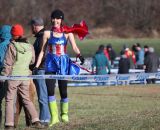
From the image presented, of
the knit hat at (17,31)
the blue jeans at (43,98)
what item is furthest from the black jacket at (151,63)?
the knit hat at (17,31)

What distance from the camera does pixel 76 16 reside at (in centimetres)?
8212

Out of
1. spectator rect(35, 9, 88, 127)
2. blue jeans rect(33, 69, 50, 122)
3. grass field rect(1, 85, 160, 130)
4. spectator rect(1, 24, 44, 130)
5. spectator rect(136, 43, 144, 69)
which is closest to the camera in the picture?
grass field rect(1, 85, 160, 130)

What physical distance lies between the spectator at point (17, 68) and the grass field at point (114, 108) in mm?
451

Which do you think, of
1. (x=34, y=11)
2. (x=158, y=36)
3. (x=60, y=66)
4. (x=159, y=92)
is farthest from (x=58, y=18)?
(x=34, y=11)

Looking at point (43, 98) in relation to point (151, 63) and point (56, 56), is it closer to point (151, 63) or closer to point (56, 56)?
point (56, 56)

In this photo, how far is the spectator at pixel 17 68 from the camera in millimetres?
11999

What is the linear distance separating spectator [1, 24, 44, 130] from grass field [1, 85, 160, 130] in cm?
45

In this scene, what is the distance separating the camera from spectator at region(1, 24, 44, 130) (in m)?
12.0

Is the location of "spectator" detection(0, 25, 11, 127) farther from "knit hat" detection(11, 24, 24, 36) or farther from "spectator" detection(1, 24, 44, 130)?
"knit hat" detection(11, 24, 24, 36)

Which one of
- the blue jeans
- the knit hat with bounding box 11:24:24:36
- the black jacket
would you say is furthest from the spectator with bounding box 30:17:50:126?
the black jacket

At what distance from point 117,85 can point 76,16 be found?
54.5m

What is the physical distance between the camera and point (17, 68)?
1202 centimetres

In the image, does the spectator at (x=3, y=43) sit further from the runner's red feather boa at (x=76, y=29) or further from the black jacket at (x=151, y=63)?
the black jacket at (x=151, y=63)

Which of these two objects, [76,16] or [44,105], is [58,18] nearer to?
[44,105]
